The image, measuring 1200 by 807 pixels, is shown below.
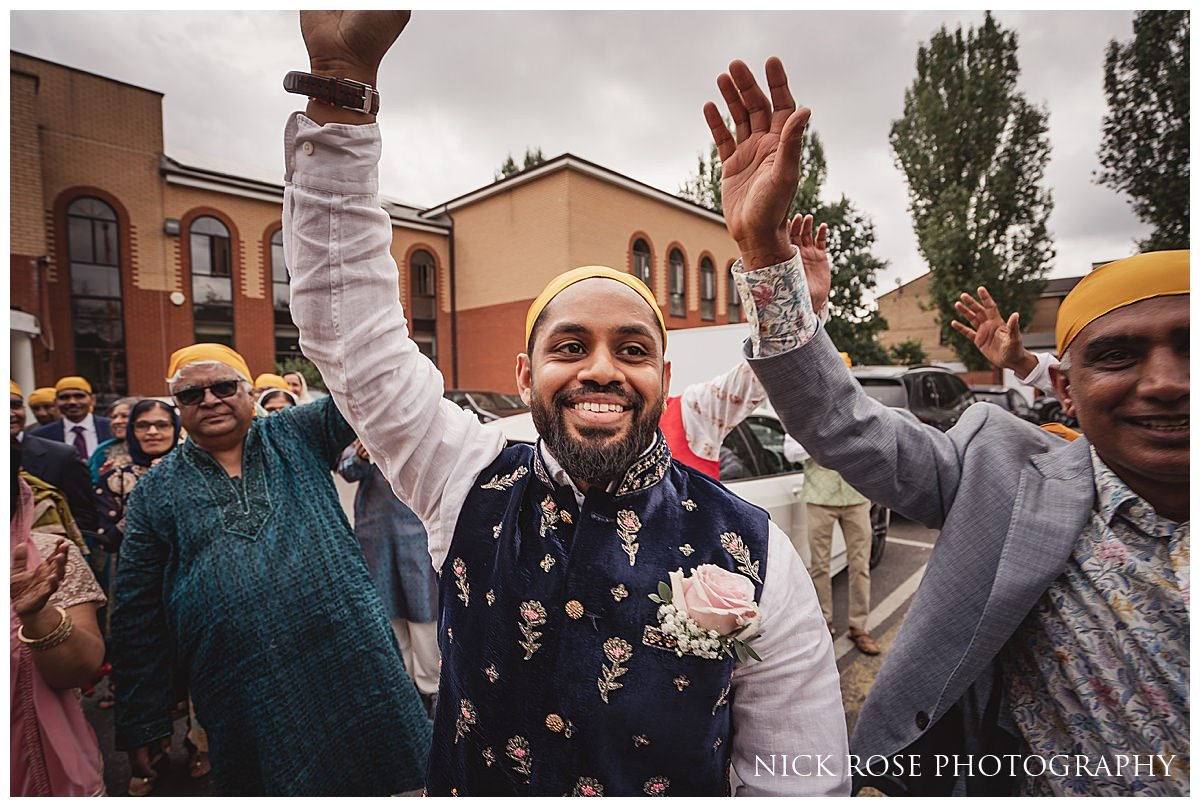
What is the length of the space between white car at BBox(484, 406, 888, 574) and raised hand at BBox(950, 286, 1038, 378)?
2.02m

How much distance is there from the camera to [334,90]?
3.47 ft

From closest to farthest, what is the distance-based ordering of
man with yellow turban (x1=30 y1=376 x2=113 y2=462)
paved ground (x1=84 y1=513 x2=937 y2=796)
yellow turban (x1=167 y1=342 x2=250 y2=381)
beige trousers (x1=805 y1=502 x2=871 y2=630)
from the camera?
1. yellow turban (x1=167 y1=342 x2=250 y2=381)
2. paved ground (x1=84 y1=513 x2=937 y2=796)
3. beige trousers (x1=805 y1=502 x2=871 y2=630)
4. man with yellow turban (x1=30 y1=376 x2=113 y2=462)

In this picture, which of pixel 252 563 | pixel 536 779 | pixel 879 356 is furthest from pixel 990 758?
pixel 879 356

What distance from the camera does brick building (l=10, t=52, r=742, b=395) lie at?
505 inches

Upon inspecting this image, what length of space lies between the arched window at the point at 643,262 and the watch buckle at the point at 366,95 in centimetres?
1601

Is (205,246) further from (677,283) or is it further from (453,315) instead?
(677,283)

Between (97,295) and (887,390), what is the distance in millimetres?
17981

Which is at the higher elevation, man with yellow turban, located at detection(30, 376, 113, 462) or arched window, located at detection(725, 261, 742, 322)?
arched window, located at detection(725, 261, 742, 322)

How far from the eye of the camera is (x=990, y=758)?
1280 mm

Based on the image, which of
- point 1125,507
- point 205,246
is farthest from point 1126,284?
point 205,246

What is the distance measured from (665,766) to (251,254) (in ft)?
59.1

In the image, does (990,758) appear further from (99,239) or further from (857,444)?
(99,239)

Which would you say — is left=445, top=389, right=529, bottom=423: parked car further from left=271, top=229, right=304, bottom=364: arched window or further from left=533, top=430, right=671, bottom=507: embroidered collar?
left=533, top=430, right=671, bottom=507: embroidered collar

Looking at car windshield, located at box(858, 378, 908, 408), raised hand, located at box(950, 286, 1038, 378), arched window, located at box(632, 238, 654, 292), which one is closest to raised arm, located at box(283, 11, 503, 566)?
raised hand, located at box(950, 286, 1038, 378)
